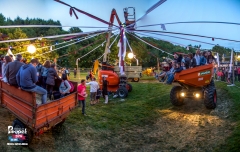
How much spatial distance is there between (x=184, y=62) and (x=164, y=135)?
3.78m

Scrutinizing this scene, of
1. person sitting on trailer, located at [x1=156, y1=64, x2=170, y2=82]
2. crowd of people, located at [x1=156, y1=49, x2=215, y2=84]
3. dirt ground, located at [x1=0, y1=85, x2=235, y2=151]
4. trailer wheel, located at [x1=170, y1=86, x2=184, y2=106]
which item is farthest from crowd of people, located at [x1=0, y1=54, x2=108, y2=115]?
trailer wheel, located at [x1=170, y1=86, x2=184, y2=106]

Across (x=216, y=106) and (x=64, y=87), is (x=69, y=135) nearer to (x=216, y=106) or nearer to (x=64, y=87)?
(x=64, y=87)

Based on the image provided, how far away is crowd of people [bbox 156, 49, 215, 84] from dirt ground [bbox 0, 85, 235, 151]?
1.85 metres

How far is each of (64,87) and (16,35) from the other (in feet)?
99.2

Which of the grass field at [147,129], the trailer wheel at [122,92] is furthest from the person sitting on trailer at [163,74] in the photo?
the trailer wheel at [122,92]

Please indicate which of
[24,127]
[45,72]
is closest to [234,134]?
[24,127]

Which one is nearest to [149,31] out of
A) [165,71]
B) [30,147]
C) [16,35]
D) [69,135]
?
[165,71]

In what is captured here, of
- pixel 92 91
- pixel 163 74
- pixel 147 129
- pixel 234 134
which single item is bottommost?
pixel 147 129

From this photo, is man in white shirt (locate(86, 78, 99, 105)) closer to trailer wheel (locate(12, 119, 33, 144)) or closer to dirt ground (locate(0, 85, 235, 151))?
dirt ground (locate(0, 85, 235, 151))

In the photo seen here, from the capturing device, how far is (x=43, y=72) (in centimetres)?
954

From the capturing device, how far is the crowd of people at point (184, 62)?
11352 millimetres

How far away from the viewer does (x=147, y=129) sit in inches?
404

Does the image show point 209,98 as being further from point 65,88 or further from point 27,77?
point 27,77

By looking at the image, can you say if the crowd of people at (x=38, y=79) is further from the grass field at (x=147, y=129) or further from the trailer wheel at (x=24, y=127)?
the grass field at (x=147, y=129)
